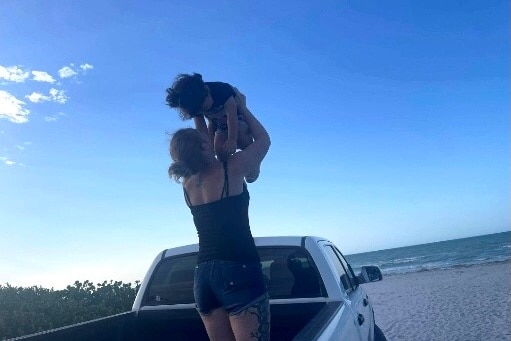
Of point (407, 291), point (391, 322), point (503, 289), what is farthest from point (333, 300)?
point (407, 291)

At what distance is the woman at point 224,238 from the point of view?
82.0 inches

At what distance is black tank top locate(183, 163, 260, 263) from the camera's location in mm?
2150

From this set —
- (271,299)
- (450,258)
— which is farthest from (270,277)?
(450,258)

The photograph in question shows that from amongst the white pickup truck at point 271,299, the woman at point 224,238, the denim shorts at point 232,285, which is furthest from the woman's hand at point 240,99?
the white pickup truck at point 271,299

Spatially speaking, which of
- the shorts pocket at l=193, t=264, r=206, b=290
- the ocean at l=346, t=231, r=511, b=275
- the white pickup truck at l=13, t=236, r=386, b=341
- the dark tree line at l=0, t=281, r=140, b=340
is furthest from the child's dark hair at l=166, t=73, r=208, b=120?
the ocean at l=346, t=231, r=511, b=275

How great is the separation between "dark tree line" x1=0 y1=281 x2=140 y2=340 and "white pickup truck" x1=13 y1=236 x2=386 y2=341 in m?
3.87

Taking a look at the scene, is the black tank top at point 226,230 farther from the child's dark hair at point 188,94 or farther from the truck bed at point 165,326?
the truck bed at point 165,326

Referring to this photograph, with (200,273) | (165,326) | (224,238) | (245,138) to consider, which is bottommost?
(165,326)

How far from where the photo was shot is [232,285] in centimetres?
209

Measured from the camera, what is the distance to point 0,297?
8477 mm

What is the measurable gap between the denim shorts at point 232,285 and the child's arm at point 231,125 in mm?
582

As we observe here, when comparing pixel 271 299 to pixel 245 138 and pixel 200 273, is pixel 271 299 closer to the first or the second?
pixel 200 273

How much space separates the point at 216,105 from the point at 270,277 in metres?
1.59

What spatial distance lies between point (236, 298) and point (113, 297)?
7896mm
